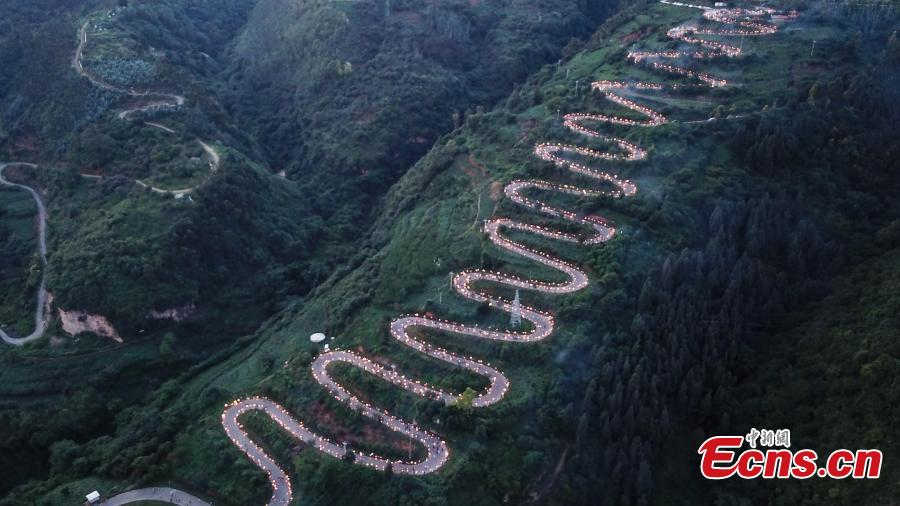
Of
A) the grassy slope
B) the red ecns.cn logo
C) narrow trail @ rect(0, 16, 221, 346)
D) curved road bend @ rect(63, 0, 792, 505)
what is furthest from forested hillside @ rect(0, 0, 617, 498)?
the red ecns.cn logo

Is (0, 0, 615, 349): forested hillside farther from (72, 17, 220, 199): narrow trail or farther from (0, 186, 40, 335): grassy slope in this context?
(0, 186, 40, 335): grassy slope

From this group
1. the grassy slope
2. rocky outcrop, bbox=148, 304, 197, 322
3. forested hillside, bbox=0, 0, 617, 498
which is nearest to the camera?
forested hillside, bbox=0, 0, 617, 498

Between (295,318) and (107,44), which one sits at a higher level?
(107,44)

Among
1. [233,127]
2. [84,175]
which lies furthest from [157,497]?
[233,127]

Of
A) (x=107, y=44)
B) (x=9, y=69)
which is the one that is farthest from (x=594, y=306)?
(x=9, y=69)

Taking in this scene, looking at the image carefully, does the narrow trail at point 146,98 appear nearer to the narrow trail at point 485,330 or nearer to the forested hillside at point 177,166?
the forested hillside at point 177,166

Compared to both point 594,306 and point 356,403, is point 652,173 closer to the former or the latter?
point 594,306
